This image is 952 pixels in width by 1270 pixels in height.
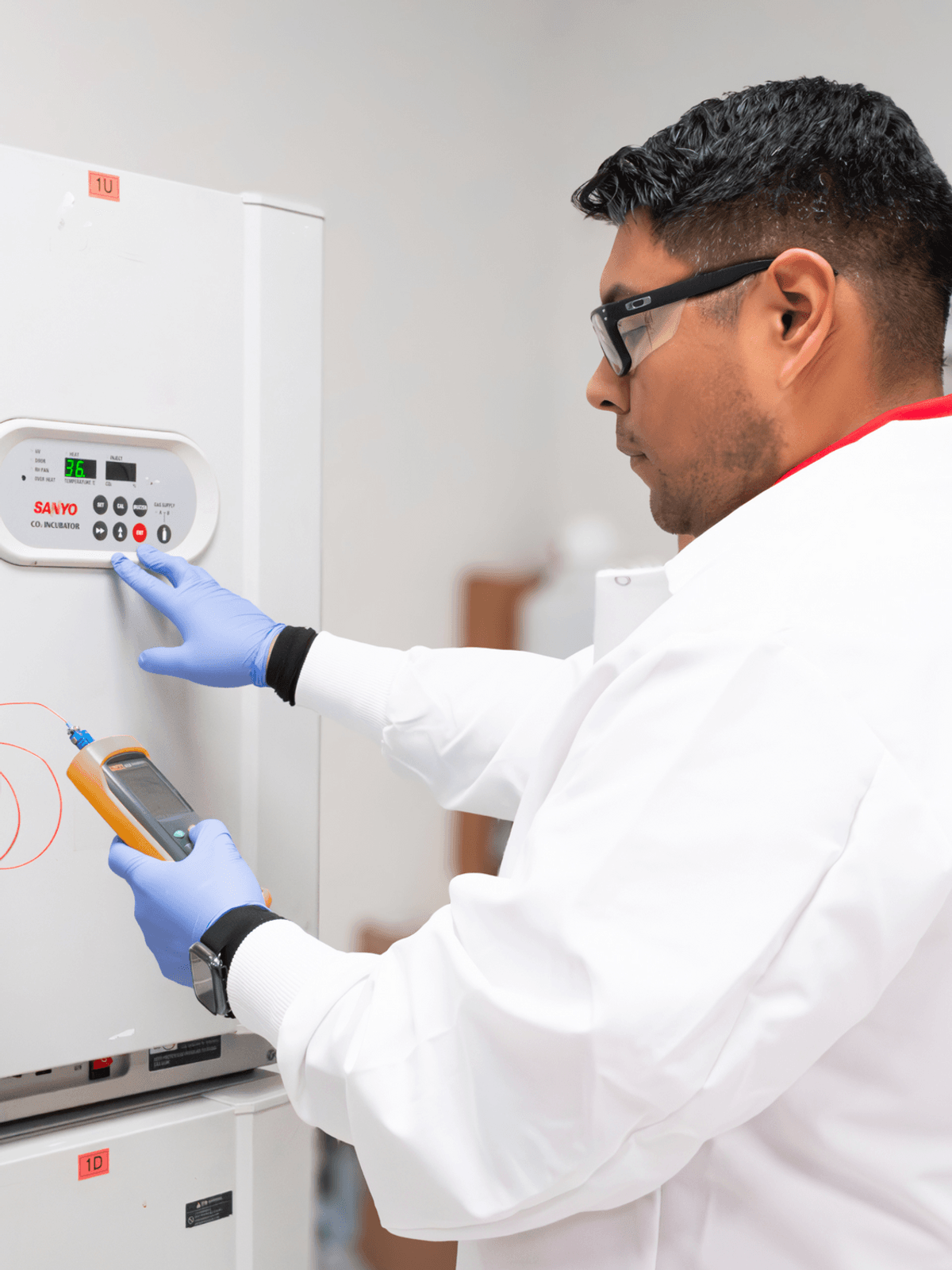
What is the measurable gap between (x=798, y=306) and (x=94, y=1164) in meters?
0.93

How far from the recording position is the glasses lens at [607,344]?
93 centimetres

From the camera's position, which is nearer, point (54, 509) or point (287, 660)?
point (54, 509)

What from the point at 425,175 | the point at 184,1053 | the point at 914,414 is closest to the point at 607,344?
the point at 914,414

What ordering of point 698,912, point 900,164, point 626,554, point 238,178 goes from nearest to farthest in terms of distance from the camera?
point 698,912 < point 900,164 < point 238,178 < point 626,554

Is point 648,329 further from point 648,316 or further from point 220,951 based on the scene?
point 220,951

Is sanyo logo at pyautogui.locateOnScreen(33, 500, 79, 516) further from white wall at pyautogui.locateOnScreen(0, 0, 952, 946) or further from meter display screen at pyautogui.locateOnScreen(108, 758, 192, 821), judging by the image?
white wall at pyautogui.locateOnScreen(0, 0, 952, 946)

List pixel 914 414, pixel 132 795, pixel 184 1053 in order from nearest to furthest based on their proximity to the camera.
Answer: pixel 914 414 → pixel 132 795 → pixel 184 1053

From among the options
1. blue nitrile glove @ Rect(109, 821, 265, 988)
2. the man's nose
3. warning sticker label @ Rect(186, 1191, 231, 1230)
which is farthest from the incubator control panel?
warning sticker label @ Rect(186, 1191, 231, 1230)

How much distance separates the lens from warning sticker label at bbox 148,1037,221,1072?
38.3 inches

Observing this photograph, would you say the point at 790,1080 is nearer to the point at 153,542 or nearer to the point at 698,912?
the point at 698,912

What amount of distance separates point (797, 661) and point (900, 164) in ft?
1.60

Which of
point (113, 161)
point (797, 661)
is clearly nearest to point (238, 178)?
point (113, 161)

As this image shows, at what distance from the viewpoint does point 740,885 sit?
1.91 feet

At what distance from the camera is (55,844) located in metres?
0.89
